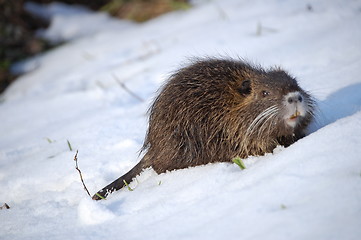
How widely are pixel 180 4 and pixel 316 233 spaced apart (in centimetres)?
671

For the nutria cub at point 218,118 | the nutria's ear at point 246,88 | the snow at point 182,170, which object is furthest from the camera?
the nutria's ear at point 246,88

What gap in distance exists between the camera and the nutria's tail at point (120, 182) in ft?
11.0

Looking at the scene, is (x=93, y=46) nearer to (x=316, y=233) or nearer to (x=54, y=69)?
(x=54, y=69)

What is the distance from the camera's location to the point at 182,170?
3381 millimetres

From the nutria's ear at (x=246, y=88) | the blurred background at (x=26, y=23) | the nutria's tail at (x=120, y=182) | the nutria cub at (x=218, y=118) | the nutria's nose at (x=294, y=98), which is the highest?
the nutria's nose at (x=294, y=98)

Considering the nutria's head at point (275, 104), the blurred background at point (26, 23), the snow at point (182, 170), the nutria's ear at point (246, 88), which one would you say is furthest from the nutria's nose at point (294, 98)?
the blurred background at point (26, 23)

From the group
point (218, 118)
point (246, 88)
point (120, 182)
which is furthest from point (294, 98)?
point (120, 182)

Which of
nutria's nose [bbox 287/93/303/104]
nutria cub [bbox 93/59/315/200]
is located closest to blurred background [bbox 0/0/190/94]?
nutria cub [bbox 93/59/315/200]

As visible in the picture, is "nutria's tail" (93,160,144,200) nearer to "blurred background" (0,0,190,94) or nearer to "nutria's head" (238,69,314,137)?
"nutria's head" (238,69,314,137)

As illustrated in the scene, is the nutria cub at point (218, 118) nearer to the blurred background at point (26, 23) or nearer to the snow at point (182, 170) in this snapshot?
the snow at point (182, 170)

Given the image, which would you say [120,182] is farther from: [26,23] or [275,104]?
[26,23]

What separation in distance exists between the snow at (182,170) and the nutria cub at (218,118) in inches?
4.8

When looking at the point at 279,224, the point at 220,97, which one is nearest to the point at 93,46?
the point at 220,97

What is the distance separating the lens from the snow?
238cm
